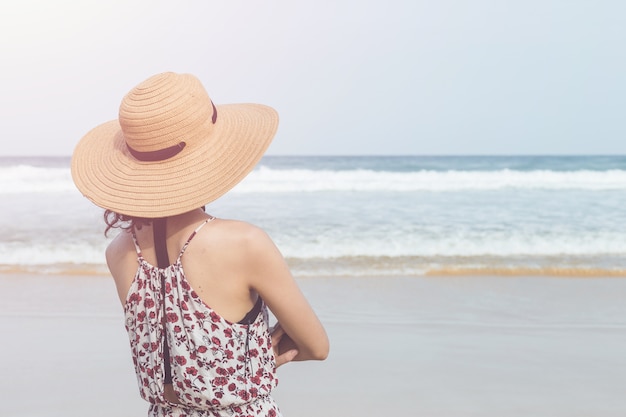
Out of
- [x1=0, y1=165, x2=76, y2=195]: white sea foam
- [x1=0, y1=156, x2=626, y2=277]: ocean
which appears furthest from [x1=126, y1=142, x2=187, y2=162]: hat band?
[x1=0, y1=165, x2=76, y2=195]: white sea foam

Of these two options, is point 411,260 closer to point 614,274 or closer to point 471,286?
point 471,286

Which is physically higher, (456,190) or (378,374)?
(378,374)

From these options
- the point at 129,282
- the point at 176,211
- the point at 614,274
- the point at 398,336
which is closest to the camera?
the point at 176,211

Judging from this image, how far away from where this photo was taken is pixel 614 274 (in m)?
7.21

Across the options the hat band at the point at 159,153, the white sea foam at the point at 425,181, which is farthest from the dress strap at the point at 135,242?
the white sea foam at the point at 425,181

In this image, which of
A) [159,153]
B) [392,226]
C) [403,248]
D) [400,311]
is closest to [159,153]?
[159,153]

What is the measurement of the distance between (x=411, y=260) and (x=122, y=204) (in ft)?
21.5

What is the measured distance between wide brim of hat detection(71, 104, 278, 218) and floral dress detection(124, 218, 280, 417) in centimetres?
9

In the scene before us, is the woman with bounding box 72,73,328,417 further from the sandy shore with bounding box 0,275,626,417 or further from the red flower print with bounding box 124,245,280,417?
the sandy shore with bounding box 0,275,626,417

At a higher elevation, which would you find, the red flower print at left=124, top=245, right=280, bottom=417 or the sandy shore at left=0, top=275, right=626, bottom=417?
the red flower print at left=124, top=245, right=280, bottom=417

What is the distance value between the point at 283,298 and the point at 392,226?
8654mm

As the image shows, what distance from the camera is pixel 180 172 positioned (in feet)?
5.10

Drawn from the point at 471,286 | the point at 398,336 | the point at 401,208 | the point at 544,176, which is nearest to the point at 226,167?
the point at 398,336

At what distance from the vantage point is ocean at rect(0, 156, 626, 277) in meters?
7.70
